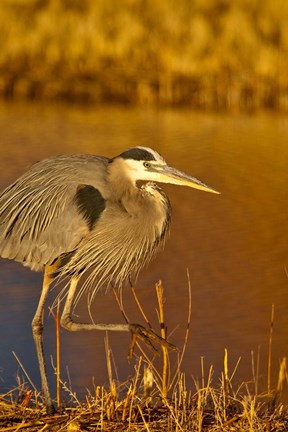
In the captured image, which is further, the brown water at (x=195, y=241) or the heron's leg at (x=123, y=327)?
the brown water at (x=195, y=241)

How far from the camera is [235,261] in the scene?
914 cm

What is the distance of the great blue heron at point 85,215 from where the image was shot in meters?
5.60

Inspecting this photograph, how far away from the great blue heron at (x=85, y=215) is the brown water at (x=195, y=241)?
59cm

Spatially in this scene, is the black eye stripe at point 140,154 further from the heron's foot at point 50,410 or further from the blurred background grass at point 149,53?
the blurred background grass at point 149,53

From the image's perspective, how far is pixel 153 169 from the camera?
18.1 ft

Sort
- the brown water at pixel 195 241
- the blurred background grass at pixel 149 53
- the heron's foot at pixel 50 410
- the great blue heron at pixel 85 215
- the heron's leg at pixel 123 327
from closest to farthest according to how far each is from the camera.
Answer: the heron's foot at pixel 50 410 → the heron's leg at pixel 123 327 → the great blue heron at pixel 85 215 → the brown water at pixel 195 241 → the blurred background grass at pixel 149 53

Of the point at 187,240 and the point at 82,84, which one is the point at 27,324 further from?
the point at 82,84

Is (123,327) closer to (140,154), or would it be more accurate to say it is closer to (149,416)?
(149,416)

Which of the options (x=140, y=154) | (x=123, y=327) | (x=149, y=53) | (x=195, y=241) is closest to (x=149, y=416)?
(x=123, y=327)

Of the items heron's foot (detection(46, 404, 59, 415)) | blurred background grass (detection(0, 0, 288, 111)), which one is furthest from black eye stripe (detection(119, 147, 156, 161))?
blurred background grass (detection(0, 0, 288, 111))

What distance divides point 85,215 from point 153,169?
439mm

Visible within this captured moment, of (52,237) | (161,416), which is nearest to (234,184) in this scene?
(52,237)

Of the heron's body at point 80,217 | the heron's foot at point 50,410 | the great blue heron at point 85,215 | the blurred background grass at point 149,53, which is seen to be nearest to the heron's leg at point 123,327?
the great blue heron at point 85,215

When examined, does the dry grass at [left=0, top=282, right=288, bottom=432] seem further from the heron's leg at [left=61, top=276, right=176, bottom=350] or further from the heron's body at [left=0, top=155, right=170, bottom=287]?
the heron's body at [left=0, top=155, right=170, bottom=287]
